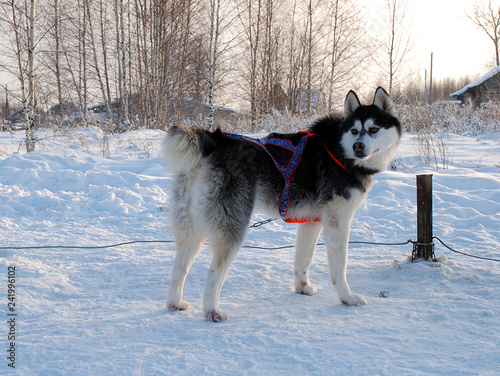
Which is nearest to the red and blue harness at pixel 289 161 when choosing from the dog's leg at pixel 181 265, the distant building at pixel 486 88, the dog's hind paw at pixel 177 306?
the dog's leg at pixel 181 265

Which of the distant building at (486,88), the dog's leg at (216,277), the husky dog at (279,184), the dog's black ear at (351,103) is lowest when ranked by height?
the dog's leg at (216,277)

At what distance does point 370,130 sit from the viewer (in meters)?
2.81

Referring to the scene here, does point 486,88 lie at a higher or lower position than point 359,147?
higher

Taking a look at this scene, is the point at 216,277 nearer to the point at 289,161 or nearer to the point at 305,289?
the point at 305,289

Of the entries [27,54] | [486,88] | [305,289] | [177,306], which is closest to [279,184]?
[305,289]

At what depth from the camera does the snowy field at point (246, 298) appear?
6.07 feet

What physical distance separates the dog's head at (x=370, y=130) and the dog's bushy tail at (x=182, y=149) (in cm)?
117

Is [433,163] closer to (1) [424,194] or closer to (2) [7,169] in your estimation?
(1) [424,194]

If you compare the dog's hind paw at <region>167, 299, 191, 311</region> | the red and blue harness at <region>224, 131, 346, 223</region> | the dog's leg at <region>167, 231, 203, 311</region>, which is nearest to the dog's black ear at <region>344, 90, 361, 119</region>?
the red and blue harness at <region>224, 131, 346, 223</region>

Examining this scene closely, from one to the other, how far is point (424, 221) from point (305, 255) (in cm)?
131

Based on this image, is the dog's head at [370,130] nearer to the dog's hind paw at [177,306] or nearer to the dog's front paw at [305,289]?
the dog's front paw at [305,289]

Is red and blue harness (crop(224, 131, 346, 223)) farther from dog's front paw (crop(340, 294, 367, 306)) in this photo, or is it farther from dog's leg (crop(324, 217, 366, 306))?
dog's front paw (crop(340, 294, 367, 306))

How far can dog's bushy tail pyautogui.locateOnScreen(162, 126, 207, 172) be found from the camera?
2467 mm

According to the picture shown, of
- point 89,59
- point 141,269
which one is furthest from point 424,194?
point 89,59
